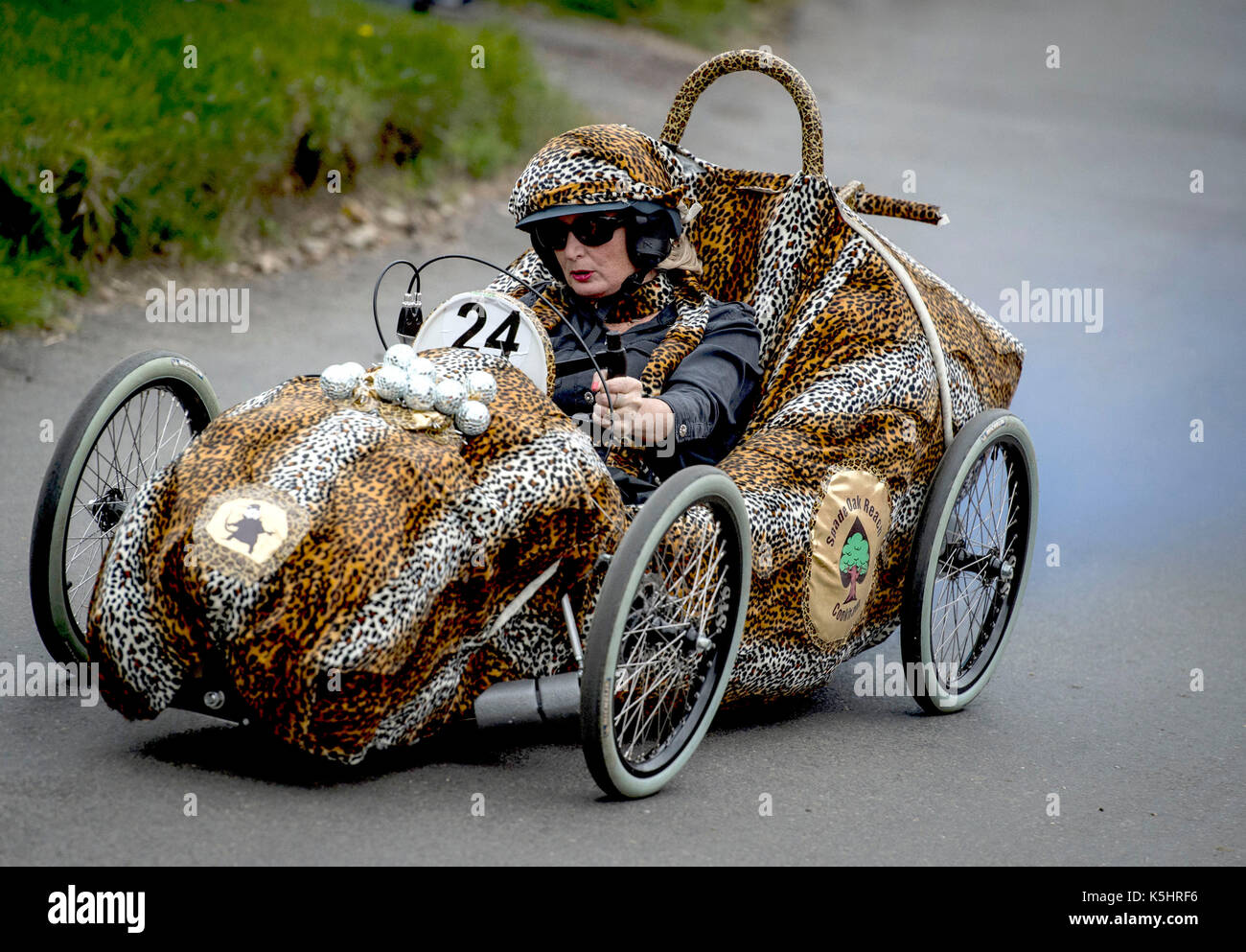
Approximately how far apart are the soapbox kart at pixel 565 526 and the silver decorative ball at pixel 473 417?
1 cm

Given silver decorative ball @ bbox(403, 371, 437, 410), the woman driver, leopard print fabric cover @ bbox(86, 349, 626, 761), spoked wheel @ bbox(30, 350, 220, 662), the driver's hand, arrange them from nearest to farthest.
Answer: leopard print fabric cover @ bbox(86, 349, 626, 761) → silver decorative ball @ bbox(403, 371, 437, 410) → spoked wheel @ bbox(30, 350, 220, 662) → the driver's hand → the woman driver

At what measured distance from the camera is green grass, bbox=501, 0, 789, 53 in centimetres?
1945

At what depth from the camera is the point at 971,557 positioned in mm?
4523

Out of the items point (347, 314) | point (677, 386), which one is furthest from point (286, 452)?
point (347, 314)

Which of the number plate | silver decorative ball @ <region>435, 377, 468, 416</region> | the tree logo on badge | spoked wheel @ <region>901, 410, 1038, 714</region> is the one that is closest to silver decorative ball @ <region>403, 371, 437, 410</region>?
silver decorative ball @ <region>435, 377, 468, 416</region>

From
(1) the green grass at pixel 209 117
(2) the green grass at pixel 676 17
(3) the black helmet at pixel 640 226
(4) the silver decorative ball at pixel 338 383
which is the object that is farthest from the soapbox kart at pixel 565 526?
(2) the green grass at pixel 676 17

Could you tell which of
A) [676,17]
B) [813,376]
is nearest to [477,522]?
[813,376]

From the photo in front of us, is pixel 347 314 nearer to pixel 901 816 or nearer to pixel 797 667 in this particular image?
pixel 797 667

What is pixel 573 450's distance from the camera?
11.9 ft

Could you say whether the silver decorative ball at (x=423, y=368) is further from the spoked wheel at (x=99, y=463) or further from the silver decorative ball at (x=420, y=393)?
the spoked wheel at (x=99, y=463)

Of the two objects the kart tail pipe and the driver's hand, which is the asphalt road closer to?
the kart tail pipe

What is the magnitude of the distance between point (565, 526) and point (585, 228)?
42.5 inches

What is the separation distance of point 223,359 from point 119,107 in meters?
1.70

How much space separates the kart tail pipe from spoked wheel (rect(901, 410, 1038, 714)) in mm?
1127
